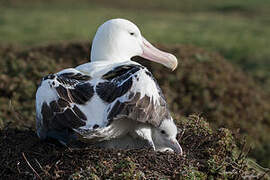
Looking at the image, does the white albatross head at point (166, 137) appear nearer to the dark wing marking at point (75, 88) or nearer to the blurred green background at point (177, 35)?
the dark wing marking at point (75, 88)

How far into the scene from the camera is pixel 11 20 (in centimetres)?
2048

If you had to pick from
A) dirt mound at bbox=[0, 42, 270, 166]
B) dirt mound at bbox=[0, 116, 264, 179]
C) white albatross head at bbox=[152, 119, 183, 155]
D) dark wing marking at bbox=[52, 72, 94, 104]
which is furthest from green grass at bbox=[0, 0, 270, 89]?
dark wing marking at bbox=[52, 72, 94, 104]

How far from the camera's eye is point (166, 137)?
373 cm

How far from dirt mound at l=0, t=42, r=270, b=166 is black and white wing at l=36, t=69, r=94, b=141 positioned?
3.24 m

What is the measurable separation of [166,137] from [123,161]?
1.59ft

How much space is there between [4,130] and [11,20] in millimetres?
16837

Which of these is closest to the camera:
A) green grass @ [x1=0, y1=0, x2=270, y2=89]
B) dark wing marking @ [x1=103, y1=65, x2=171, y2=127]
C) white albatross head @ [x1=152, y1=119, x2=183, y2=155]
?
dark wing marking @ [x1=103, y1=65, x2=171, y2=127]

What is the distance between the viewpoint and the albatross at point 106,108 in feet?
11.1

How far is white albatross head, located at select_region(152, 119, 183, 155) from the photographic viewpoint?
3.65 meters

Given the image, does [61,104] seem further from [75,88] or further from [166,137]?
[166,137]

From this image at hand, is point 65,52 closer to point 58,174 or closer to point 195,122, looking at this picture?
point 195,122

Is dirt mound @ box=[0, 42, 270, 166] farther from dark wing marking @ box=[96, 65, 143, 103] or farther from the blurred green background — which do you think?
dark wing marking @ box=[96, 65, 143, 103]

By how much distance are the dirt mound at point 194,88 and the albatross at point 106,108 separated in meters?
3.25

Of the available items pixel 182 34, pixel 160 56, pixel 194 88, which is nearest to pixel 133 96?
pixel 160 56
